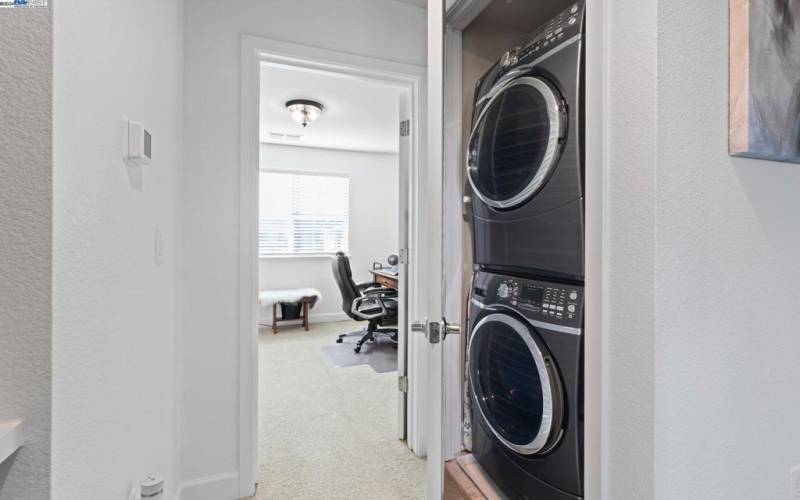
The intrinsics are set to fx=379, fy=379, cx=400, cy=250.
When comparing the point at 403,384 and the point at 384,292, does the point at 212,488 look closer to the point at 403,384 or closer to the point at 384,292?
the point at 403,384

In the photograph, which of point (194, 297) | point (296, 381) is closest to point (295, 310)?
point (296, 381)

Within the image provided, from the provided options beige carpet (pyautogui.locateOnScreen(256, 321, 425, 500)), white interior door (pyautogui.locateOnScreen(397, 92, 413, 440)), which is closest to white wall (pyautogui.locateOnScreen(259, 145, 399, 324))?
beige carpet (pyautogui.locateOnScreen(256, 321, 425, 500))

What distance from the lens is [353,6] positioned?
6.61 ft

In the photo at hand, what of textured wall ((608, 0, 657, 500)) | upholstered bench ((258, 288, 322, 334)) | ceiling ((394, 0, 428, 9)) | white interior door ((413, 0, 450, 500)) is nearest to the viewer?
textured wall ((608, 0, 657, 500))

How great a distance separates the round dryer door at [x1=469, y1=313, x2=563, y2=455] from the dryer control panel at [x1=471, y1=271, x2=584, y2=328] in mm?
55

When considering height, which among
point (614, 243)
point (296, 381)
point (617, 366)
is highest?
point (614, 243)

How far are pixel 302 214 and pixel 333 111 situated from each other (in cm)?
204

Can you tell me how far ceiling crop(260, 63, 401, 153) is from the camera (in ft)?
10.2

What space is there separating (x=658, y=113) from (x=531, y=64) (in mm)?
555

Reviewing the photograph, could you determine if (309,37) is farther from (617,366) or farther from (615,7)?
(617,366)

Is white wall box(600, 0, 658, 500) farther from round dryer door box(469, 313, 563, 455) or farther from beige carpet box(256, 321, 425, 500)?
beige carpet box(256, 321, 425, 500)

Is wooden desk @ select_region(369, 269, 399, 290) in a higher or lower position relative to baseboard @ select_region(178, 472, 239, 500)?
higher

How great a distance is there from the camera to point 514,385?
1.21m

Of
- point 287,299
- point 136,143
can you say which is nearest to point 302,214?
point 287,299
